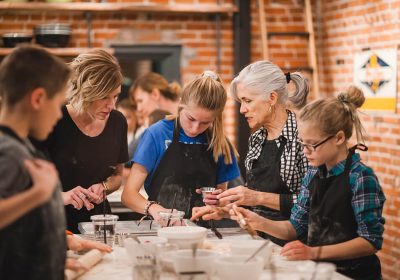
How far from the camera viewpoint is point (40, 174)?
6.25 feet

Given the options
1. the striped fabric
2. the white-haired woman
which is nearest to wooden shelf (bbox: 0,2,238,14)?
the white-haired woman

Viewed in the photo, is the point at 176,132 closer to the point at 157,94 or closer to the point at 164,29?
the point at 157,94

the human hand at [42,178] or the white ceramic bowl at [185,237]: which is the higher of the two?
the human hand at [42,178]

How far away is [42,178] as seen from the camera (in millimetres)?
1899

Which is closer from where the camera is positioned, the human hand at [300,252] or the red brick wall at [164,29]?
the human hand at [300,252]

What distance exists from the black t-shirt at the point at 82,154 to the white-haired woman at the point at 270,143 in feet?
2.18

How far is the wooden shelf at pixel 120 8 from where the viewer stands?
6.46 meters

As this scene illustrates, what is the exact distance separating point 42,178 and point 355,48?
4833 millimetres

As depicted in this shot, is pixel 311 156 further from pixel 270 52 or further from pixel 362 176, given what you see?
pixel 270 52

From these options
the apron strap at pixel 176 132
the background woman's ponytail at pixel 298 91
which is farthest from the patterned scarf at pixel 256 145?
the apron strap at pixel 176 132

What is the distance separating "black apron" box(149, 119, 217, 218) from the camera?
147 inches

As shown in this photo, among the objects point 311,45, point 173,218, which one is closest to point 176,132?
point 173,218

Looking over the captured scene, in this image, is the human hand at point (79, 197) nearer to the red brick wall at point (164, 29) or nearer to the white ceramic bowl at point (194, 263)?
the white ceramic bowl at point (194, 263)

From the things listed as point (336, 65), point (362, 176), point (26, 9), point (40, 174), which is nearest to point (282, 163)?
point (362, 176)
